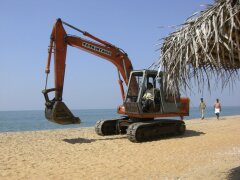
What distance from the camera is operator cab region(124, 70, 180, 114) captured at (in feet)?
43.7

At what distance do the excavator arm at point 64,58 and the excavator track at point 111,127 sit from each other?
1.03 meters

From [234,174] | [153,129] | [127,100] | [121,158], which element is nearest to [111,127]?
[127,100]

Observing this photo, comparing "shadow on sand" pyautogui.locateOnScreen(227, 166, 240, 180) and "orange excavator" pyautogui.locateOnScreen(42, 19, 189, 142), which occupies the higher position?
"orange excavator" pyautogui.locateOnScreen(42, 19, 189, 142)

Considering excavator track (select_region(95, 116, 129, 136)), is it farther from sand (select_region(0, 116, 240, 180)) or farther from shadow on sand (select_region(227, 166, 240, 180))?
shadow on sand (select_region(227, 166, 240, 180))

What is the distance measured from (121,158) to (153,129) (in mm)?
3627

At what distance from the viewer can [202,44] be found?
576 centimetres

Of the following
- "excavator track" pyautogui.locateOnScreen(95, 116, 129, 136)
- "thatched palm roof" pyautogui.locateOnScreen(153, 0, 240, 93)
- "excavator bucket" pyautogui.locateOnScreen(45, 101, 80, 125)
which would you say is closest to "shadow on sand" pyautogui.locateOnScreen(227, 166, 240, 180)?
"thatched palm roof" pyautogui.locateOnScreen(153, 0, 240, 93)

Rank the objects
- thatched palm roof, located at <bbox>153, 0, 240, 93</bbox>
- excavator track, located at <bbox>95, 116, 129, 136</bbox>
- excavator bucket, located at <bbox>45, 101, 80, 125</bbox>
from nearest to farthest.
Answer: thatched palm roof, located at <bbox>153, 0, 240, 93</bbox>, excavator bucket, located at <bbox>45, 101, 80, 125</bbox>, excavator track, located at <bbox>95, 116, 129, 136</bbox>

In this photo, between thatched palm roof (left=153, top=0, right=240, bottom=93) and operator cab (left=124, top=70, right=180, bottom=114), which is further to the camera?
operator cab (left=124, top=70, right=180, bottom=114)

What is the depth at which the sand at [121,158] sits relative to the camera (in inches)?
317

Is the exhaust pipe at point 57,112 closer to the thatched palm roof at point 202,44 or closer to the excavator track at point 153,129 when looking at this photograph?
the excavator track at point 153,129

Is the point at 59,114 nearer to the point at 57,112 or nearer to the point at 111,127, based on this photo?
the point at 57,112

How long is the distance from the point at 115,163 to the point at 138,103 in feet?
13.8

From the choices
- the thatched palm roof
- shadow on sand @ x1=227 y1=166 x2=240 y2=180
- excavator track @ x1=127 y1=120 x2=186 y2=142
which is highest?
the thatched palm roof
